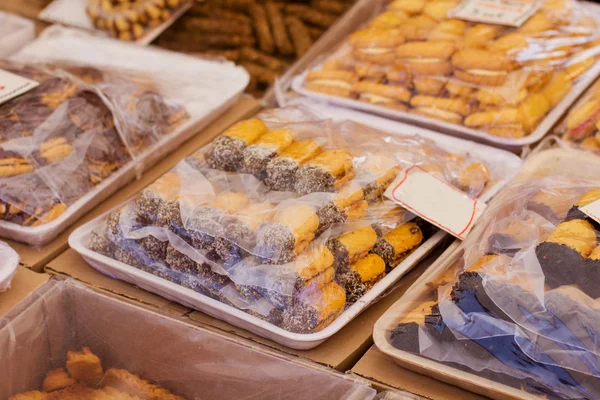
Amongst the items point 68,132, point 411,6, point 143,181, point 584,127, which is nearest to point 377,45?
point 411,6

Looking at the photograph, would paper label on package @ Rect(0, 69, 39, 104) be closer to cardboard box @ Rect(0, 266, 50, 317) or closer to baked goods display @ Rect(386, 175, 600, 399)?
cardboard box @ Rect(0, 266, 50, 317)

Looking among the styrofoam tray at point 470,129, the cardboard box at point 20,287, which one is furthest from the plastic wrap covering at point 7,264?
the styrofoam tray at point 470,129

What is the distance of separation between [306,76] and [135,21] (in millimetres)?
804

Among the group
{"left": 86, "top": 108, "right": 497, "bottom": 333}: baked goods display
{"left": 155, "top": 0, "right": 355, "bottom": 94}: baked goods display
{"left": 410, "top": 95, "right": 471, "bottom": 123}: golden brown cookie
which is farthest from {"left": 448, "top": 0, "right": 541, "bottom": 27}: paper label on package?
{"left": 155, "top": 0, "right": 355, "bottom": 94}: baked goods display

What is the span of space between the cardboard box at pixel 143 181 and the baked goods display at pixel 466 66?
0.22 m

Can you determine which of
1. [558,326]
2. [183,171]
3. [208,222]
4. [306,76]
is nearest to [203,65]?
[306,76]

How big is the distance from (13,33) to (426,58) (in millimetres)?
1311

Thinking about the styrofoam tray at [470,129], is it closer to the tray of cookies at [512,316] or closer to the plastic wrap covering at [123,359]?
the tray of cookies at [512,316]

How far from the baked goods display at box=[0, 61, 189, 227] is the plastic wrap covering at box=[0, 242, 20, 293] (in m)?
0.11

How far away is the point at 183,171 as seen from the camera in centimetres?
152

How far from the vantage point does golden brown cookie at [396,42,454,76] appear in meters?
1.92

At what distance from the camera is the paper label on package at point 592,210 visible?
52.6 inches

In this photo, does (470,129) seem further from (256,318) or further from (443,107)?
(256,318)

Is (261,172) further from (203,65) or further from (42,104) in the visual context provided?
(203,65)
